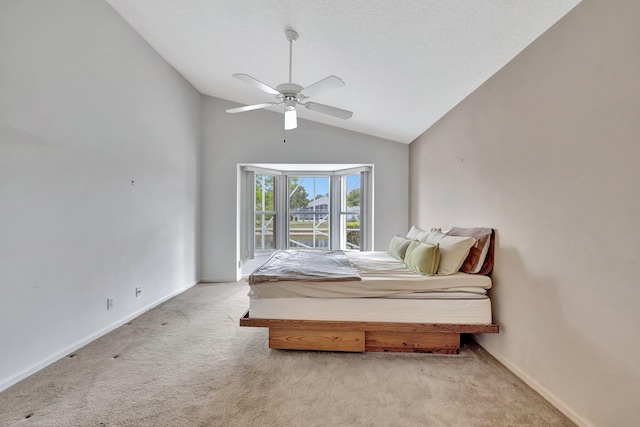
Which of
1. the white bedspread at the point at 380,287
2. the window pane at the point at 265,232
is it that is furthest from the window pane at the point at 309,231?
the white bedspread at the point at 380,287

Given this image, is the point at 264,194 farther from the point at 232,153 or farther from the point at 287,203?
the point at 232,153

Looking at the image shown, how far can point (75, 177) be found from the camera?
7.45 ft

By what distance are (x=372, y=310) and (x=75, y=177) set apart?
275cm

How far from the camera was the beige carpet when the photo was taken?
5.06 ft

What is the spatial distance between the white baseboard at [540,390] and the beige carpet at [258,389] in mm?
41

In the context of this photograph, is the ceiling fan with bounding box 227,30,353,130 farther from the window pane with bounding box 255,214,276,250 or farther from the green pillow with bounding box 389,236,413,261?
the window pane with bounding box 255,214,276,250

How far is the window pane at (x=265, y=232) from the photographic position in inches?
201

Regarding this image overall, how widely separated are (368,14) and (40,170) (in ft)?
8.74

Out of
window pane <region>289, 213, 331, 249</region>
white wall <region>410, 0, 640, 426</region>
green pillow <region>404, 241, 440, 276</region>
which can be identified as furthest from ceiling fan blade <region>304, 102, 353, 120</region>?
window pane <region>289, 213, 331, 249</region>

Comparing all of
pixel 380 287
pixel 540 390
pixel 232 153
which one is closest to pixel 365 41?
pixel 380 287

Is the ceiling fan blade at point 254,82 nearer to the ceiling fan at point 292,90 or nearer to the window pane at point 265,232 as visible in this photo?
the ceiling fan at point 292,90

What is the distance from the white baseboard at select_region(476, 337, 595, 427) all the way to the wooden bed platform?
28 centimetres

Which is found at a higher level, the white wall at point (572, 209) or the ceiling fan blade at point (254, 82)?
the ceiling fan blade at point (254, 82)

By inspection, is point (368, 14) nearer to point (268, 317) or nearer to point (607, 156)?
point (607, 156)
